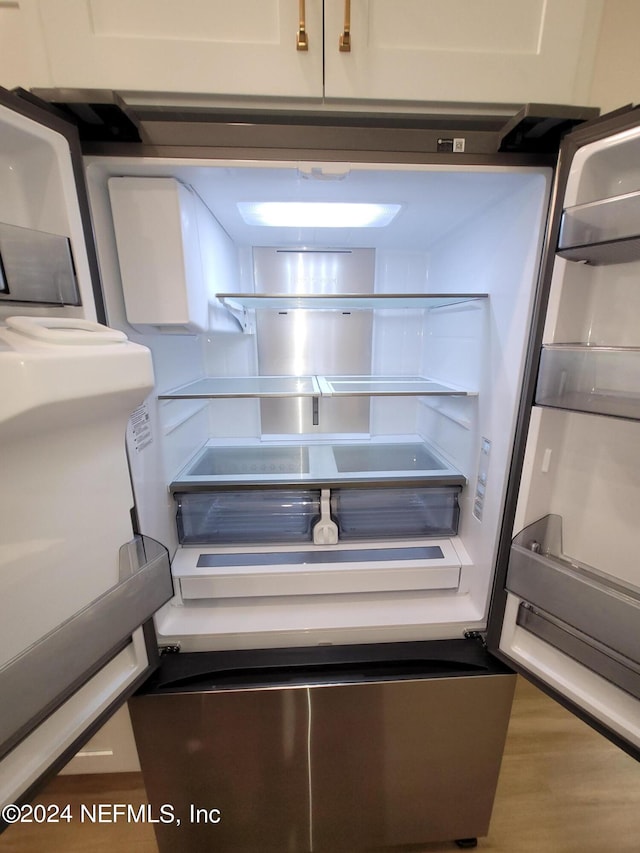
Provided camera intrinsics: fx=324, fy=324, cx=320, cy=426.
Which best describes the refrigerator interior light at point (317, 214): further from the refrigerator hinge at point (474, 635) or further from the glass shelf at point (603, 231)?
the refrigerator hinge at point (474, 635)

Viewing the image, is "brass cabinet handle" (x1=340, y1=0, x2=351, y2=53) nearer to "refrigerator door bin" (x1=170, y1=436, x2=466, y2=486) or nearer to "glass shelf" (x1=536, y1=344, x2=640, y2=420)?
"glass shelf" (x1=536, y1=344, x2=640, y2=420)

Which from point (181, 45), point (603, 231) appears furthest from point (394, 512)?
→ point (181, 45)

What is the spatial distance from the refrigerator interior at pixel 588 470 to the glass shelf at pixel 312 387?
0.33 meters

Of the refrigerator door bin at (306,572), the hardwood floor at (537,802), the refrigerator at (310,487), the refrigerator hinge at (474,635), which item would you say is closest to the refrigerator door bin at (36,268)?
the refrigerator at (310,487)

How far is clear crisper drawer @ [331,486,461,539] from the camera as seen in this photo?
1.16 metres

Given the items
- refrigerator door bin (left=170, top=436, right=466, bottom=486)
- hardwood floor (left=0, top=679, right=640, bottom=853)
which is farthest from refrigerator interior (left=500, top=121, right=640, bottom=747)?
hardwood floor (left=0, top=679, right=640, bottom=853)

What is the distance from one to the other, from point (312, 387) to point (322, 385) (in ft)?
0.13

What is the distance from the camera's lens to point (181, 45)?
2.03ft

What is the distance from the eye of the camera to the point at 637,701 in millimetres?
678

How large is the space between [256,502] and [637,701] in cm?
106

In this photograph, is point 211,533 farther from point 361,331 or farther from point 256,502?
point 361,331

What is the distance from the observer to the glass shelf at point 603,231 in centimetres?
57

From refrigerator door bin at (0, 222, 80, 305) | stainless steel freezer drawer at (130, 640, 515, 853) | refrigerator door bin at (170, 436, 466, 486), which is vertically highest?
refrigerator door bin at (0, 222, 80, 305)

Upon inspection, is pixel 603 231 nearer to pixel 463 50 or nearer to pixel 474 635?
pixel 463 50
